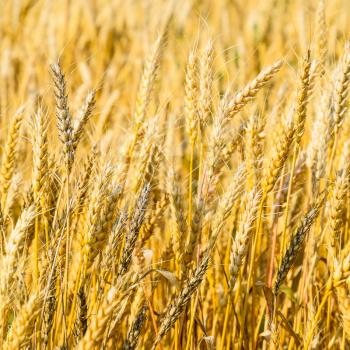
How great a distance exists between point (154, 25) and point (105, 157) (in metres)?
3.02

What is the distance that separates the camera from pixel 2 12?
459 cm

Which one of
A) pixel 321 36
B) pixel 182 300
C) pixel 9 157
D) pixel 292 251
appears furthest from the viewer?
pixel 321 36

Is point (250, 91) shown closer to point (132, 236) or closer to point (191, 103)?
point (191, 103)

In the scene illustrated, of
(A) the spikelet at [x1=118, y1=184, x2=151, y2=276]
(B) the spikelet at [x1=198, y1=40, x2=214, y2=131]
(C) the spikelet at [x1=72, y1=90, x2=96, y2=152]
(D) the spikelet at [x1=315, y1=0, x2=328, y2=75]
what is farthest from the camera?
(D) the spikelet at [x1=315, y1=0, x2=328, y2=75]

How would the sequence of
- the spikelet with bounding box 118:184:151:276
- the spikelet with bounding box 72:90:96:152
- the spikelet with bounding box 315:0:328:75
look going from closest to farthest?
the spikelet with bounding box 118:184:151:276
the spikelet with bounding box 72:90:96:152
the spikelet with bounding box 315:0:328:75

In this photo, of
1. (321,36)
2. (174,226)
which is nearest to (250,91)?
(174,226)

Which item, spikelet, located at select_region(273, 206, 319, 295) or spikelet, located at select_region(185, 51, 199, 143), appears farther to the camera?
spikelet, located at select_region(185, 51, 199, 143)

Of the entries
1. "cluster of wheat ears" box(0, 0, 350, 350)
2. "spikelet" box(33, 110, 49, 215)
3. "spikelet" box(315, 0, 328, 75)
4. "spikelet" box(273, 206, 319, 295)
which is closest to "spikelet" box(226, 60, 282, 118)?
"cluster of wheat ears" box(0, 0, 350, 350)

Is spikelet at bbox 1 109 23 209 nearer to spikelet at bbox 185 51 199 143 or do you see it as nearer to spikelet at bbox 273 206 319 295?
spikelet at bbox 185 51 199 143

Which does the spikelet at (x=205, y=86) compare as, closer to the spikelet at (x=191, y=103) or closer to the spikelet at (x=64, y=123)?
the spikelet at (x=191, y=103)

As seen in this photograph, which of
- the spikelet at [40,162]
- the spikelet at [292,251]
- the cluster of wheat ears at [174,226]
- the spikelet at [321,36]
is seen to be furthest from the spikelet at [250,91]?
the spikelet at [321,36]

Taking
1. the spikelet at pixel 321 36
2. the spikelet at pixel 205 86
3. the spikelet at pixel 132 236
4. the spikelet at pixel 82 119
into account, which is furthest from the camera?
the spikelet at pixel 321 36

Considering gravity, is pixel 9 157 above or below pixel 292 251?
above

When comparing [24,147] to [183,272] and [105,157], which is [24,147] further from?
[183,272]
